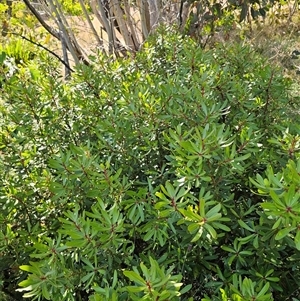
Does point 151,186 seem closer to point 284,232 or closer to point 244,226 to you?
point 244,226

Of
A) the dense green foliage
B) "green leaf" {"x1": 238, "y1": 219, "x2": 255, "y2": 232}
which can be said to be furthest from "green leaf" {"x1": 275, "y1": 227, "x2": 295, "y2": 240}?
"green leaf" {"x1": 238, "y1": 219, "x2": 255, "y2": 232}

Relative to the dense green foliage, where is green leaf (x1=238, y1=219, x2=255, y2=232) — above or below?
below

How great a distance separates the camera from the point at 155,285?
86 cm

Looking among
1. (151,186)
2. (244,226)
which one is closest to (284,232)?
(244,226)

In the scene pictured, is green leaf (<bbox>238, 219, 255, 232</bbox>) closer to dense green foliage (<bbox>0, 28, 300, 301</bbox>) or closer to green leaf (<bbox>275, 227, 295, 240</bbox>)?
dense green foliage (<bbox>0, 28, 300, 301</bbox>)

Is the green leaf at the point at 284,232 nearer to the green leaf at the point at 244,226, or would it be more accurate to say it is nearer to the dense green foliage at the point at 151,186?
the dense green foliage at the point at 151,186

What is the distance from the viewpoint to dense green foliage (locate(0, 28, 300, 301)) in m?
1.00

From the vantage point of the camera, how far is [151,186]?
118cm

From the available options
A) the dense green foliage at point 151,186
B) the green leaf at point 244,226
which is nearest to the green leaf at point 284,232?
the dense green foliage at point 151,186

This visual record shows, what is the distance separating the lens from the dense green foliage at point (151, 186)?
997 mm

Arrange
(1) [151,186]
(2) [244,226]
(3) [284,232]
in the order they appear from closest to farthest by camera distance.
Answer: (3) [284,232]
(2) [244,226]
(1) [151,186]

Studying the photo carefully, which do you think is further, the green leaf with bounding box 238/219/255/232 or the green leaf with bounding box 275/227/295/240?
the green leaf with bounding box 238/219/255/232

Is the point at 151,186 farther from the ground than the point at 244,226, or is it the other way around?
the point at 151,186

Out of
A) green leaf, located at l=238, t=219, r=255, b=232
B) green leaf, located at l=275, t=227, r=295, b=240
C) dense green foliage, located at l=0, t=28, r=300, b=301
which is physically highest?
dense green foliage, located at l=0, t=28, r=300, b=301
